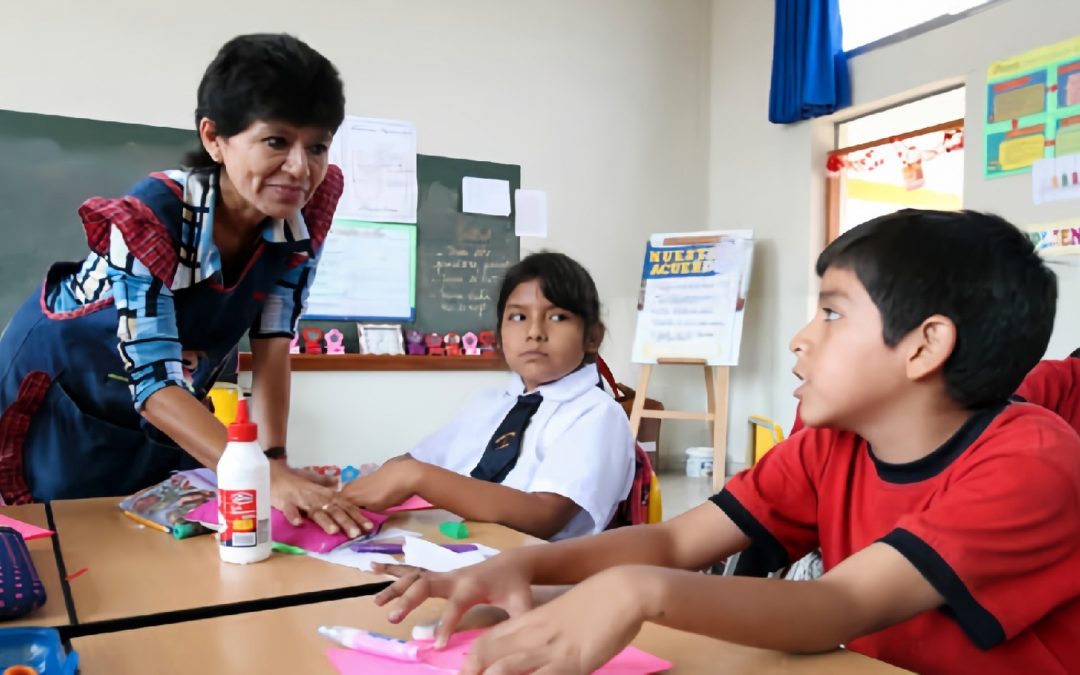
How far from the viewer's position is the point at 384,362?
383cm

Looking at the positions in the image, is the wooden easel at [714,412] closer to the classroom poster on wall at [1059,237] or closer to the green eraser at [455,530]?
the classroom poster on wall at [1059,237]

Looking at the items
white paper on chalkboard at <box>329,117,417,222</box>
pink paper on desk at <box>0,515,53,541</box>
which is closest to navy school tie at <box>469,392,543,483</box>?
pink paper on desk at <box>0,515,53,541</box>

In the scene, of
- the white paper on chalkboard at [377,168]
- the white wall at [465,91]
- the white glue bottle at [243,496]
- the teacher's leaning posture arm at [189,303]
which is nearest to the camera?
the white glue bottle at [243,496]

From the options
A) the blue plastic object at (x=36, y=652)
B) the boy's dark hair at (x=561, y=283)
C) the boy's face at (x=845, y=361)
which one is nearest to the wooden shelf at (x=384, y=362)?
the boy's dark hair at (x=561, y=283)

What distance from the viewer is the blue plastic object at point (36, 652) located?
0.60 m

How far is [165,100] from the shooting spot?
11.2ft

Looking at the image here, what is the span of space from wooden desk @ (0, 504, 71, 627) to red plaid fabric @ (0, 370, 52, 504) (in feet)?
0.35

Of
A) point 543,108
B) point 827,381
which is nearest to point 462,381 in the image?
point 543,108

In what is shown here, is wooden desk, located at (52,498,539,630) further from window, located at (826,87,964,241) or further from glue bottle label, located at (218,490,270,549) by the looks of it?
window, located at (826,87,964,241)

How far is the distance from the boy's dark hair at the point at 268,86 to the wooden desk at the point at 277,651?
0.73 metres

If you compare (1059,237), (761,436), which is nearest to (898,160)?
(1059,237)

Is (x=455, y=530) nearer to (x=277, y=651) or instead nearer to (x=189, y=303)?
(x=277, y=651)

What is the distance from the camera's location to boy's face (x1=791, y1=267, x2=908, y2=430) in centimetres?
90

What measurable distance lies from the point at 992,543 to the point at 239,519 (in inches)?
31.4
